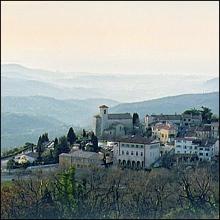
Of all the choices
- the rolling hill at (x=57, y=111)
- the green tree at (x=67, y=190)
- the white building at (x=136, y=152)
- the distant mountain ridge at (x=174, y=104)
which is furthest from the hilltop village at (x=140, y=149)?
the distant mountain ridge at (x=174, y=104)

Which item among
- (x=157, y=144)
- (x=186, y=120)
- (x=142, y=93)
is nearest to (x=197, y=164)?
(x=157, y=144)

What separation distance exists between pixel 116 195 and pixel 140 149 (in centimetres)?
124

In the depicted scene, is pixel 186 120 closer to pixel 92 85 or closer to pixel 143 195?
pixel 143 195

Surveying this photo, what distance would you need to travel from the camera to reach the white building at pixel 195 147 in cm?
729

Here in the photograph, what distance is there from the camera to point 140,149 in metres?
7.73

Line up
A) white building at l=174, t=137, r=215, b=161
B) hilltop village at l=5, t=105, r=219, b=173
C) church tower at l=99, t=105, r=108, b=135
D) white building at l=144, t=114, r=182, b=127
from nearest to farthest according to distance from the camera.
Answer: white building at l=174, t=137, r=215, b=161
hilltop village at l=5, t=105, r=219, b=173
white building at l=144, t=114, r=182, b=127
church tower at l=99, t=105, r=108, b=135

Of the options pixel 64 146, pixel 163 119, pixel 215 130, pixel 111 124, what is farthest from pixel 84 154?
pixel 163 119

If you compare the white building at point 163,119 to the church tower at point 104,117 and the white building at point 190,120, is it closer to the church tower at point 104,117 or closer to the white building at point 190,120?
the white building at point 190,120

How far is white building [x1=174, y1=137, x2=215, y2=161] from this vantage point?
7.29 m

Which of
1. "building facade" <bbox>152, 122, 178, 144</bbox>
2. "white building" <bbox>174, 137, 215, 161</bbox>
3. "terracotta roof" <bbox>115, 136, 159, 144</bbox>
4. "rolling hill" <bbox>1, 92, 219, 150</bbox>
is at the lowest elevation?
"white building" <bbox>174, 137, 215, 161</bbox>

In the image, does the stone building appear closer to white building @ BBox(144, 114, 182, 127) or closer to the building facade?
the building facade

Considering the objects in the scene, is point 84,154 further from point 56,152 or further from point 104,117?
point 104,117

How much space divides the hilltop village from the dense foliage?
347mm

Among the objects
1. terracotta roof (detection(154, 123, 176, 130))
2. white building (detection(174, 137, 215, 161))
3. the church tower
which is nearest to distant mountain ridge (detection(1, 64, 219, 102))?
the church tower
